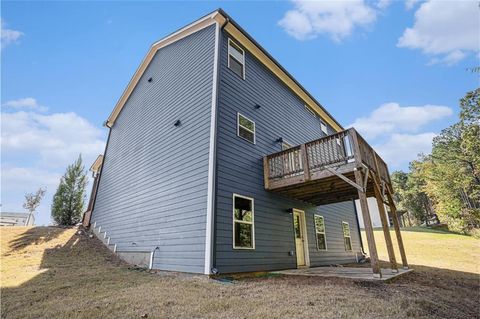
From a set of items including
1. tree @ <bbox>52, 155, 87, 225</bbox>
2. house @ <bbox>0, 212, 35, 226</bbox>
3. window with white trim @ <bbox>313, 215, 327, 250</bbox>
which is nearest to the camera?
window with white trim @ <bbox>313, 215, 327, 250</bbox>

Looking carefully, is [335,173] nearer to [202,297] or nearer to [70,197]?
[202,297]

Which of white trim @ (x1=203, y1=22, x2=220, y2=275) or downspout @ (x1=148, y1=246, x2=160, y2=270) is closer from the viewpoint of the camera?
white trim @ (x1=203, y1=22, x2=220, y2=275)

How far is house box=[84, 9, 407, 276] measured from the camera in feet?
20.2

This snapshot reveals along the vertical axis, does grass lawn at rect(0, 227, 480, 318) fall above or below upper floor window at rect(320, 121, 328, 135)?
below

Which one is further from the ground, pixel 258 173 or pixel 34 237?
pixel 258 173

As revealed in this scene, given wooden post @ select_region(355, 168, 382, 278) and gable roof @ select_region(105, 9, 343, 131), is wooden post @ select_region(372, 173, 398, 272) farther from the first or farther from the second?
gable roof @ select_region(105, 9, 343, 131)

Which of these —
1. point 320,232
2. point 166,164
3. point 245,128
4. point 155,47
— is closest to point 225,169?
point 245,128

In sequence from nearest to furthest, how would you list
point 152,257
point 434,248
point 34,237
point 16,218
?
point 152,257, point 34,237, point 434,248, point 16,218

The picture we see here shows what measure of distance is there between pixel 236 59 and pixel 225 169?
436 cm

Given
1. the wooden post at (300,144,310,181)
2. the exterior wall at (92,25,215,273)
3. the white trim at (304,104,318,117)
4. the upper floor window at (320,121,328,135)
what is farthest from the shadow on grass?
the upper floor window at (320,121,328,135)

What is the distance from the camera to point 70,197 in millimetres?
16312

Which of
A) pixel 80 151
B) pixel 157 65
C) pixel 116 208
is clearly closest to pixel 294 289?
pixel 116 208

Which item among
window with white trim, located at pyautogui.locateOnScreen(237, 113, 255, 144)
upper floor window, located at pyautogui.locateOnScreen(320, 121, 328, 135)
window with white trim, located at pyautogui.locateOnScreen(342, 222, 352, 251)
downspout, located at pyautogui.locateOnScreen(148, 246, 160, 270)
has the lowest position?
downspout, located at pyautogui.locateOnScreen(148, 246, 160, 270)

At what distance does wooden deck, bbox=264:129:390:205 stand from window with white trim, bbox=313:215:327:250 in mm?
1742
